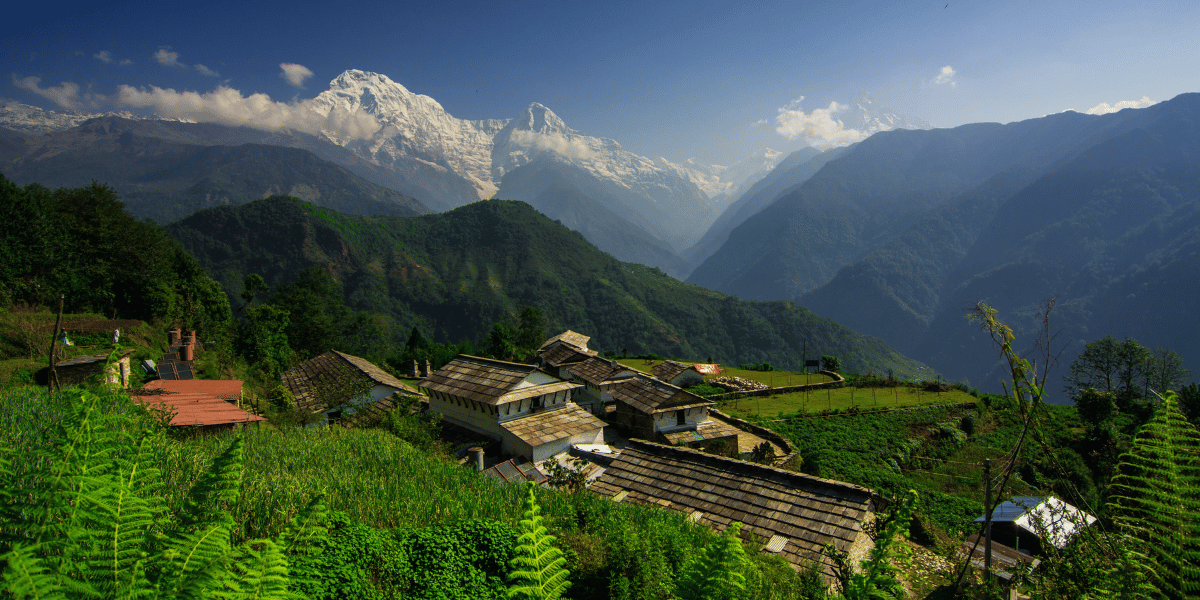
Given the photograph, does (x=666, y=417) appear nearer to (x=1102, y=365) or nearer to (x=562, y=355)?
(x=562, y=355)

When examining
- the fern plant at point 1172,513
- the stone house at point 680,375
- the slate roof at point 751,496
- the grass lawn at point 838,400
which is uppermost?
the fern plant at point 1172,513

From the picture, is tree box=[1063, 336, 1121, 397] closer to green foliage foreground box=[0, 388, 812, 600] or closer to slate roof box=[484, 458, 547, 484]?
slate roof box=[484, 458, 547, 484]

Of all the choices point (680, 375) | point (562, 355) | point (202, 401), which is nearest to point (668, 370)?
point (680, 375)

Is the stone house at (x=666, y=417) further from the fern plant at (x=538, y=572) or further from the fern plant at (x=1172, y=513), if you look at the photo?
the fern plant at (x=1172, y=513)

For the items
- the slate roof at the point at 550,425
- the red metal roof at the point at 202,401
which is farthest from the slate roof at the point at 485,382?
the red metal roof at the point at 202,401

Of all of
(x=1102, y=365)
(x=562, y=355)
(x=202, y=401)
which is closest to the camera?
(x=202, y=401)

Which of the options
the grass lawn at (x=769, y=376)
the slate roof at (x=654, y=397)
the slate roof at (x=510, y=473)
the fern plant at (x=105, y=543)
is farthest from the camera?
the grass lawn at (x=769, y=376)
